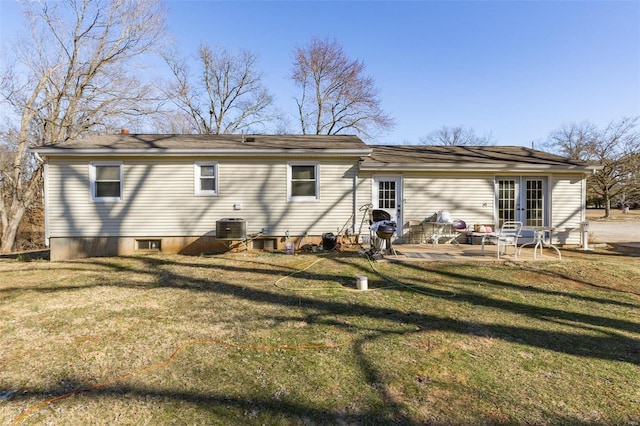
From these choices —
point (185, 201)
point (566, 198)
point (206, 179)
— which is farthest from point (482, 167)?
point (185, 201)

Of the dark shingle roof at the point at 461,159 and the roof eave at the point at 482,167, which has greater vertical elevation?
the dark shingle roof at the point at 461,159

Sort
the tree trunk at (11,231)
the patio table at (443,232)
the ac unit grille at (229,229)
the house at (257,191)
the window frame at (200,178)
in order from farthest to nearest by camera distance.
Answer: the tree trunk at (11,231)
the patio table at (443,232)
the window frame at (200,178)
the house at (257,191)
the ac unit grille at (229,229)

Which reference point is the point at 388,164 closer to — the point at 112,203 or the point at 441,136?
the point at 112,203

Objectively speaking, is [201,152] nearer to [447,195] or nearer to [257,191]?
[257,191]

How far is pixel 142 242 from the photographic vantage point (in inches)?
356

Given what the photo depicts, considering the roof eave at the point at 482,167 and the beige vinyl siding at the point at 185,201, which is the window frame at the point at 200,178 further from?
the roof eave at the point at 482,167

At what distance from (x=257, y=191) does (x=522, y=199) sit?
8186mm

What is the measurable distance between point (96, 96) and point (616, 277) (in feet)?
70.7

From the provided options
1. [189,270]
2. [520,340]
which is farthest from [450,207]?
[189,270]

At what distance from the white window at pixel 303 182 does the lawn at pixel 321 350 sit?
11.8 feet

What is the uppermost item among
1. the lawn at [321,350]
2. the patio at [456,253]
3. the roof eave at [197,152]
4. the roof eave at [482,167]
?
the roof eave at [197,152]

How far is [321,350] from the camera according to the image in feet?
10.3

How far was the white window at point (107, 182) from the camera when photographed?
8836mm

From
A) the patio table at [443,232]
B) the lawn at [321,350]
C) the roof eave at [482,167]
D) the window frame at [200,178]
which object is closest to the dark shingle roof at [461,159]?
the roof eave at [482,167]
